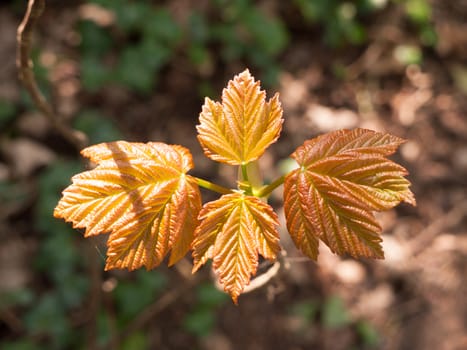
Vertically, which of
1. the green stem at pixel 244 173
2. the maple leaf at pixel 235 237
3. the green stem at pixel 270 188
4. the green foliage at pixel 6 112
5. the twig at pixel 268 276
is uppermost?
the green foliage at pixel 6 112

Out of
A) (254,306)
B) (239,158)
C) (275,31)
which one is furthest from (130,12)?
(239,158)

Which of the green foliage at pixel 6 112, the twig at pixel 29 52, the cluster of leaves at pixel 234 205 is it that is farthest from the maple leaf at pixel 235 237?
the green foliage at pixel 6 112

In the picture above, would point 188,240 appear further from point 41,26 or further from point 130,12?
point 41,26

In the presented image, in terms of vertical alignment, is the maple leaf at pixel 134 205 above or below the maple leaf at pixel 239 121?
below

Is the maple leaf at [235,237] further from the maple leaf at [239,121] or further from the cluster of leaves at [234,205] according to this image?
the maple leaf at [239,121]

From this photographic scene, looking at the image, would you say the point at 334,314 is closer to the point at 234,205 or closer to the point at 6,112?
the point at 234,205

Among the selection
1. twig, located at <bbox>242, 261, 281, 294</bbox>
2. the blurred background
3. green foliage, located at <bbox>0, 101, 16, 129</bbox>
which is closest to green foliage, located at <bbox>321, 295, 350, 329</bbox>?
the blurred background

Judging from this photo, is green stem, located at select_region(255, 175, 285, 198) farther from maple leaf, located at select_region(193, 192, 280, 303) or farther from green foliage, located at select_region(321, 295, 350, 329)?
green foliage, located at select_region(321, 295, 350, 329)

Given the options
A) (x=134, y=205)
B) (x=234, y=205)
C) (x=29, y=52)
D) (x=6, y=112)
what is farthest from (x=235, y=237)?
(x=6, y=112)
